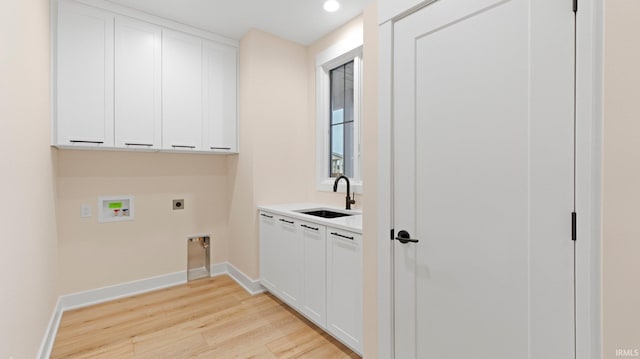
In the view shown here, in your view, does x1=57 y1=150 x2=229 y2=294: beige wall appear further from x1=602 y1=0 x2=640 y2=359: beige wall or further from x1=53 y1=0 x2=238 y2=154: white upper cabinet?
x1=602 y1=0 x2=640 y2=359: beige wall

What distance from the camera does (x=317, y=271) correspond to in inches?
85.4

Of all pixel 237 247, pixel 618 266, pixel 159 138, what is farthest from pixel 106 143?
pixel 618 266

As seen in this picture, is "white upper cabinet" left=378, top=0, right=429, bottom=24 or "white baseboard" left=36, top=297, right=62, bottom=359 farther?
"white baseboard" left=36, top=297, right=62, bottom=359

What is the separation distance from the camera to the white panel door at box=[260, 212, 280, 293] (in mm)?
2645

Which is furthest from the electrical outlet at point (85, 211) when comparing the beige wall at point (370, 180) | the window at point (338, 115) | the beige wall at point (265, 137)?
the beige wall at point (370, 180)

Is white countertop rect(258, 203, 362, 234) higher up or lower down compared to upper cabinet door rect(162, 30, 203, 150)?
lower down

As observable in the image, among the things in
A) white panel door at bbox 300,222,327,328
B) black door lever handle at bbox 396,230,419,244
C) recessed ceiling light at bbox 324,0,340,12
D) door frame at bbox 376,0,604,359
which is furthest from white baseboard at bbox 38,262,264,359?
recessed ceiling light at bbox 324,0,340,12

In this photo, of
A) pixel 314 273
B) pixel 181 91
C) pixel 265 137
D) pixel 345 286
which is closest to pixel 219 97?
pixel 181 91

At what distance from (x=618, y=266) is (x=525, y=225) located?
258 millimetres

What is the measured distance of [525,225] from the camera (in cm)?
103

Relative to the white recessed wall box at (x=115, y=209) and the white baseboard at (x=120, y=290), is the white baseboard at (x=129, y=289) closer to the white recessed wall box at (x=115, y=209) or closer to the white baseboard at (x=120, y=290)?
the white baseboard at (x=120, y=290)

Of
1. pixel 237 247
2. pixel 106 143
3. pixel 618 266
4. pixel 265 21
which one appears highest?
pixel 265 21

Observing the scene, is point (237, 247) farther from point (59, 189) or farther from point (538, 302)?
point (538, 302)

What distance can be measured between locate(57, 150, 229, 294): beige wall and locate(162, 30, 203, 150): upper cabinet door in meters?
0.39
